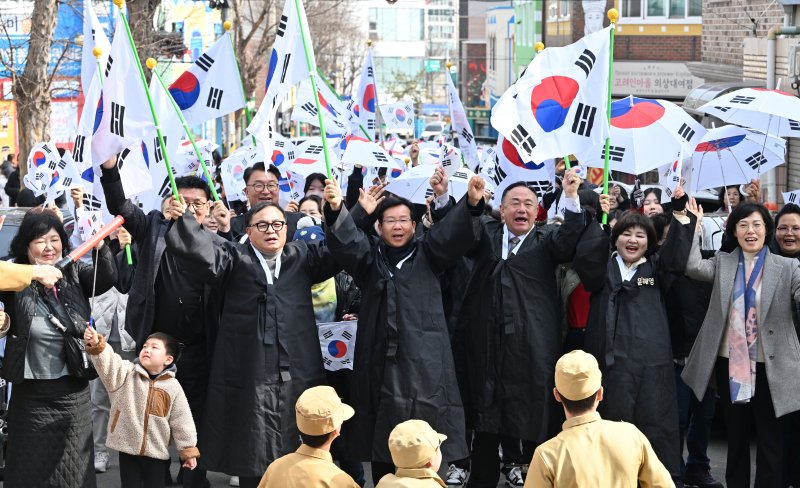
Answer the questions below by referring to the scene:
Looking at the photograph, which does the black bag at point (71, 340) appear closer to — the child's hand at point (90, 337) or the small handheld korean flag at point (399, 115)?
the child's hand at point (90, 337)

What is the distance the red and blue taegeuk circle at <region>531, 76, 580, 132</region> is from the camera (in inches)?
281

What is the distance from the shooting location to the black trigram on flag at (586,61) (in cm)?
719

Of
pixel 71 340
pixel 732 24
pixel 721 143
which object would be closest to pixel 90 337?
pixel 71 340

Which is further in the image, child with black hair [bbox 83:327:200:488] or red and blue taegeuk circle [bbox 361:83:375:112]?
red and blue taegeuk circle [bbox 361:83:375:112]

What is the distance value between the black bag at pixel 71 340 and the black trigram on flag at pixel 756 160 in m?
5.10

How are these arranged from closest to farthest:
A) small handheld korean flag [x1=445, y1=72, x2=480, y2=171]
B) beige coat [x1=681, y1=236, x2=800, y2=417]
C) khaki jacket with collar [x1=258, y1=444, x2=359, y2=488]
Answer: khaki jacket with collar [x1=258, y1=444, x2=359, y2=488], beige coat [x1=681, y1=236, x2=800, y2=417], small handheld korean flag [x1=445, y1=72, x2=480, y2=171]

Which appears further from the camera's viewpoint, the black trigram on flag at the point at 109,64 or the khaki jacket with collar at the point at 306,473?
the black trigram on flag at the point at 109,64

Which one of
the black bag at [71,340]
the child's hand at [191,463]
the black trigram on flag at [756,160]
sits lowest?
the child's hand at [191,463]

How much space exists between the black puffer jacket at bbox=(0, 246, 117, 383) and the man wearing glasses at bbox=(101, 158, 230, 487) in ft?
1.12

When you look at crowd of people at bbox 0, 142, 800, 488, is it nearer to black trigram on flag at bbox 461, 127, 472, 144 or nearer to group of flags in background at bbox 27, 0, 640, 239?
group of flags in background at bbox 27, 0, 640, 239

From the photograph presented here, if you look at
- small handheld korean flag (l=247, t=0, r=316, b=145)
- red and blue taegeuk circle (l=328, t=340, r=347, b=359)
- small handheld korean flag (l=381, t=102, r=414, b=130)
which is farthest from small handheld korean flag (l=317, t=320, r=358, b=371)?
small handheld korean flag (l=381, t=102, r=414, b=130)

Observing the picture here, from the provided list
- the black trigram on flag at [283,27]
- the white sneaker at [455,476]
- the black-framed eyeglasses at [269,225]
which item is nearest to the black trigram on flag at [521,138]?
the black-framed eyeglasses at [269,225]

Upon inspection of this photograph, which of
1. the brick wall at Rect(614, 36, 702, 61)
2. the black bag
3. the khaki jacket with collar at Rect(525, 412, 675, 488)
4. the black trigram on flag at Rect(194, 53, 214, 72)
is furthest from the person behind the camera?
the brick wall at Rect(614, 36, 702, 61)

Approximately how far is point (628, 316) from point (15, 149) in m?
24.2
